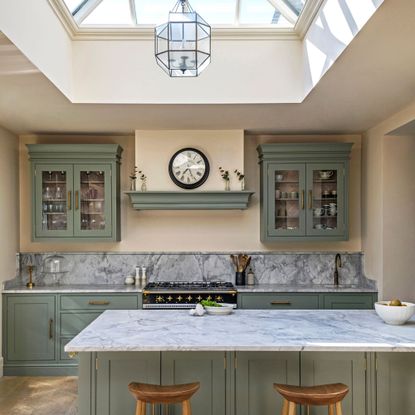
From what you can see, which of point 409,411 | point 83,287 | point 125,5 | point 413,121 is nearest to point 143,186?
point 83,287

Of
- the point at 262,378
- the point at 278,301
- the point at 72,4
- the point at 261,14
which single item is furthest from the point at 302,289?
the point at 72,4

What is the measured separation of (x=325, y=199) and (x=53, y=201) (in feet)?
10.0

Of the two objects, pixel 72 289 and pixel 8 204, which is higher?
pixel 8 204

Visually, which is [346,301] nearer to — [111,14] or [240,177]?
[240,177]

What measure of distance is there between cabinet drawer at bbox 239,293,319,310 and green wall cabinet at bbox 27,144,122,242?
1.62 meters

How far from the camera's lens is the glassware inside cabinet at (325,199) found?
211 inches

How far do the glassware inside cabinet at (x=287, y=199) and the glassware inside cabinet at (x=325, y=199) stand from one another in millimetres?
191

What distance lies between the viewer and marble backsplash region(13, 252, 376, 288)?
562 centimetres

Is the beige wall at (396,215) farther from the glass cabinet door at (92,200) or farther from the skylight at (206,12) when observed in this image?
the glass cabinet door at (92,200)

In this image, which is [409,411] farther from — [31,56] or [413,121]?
[31,56]

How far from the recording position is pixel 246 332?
304 cm

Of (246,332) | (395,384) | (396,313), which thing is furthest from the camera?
(396,313)

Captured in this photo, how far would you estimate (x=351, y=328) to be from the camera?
3143 mm

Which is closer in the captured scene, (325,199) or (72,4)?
(72,4)
